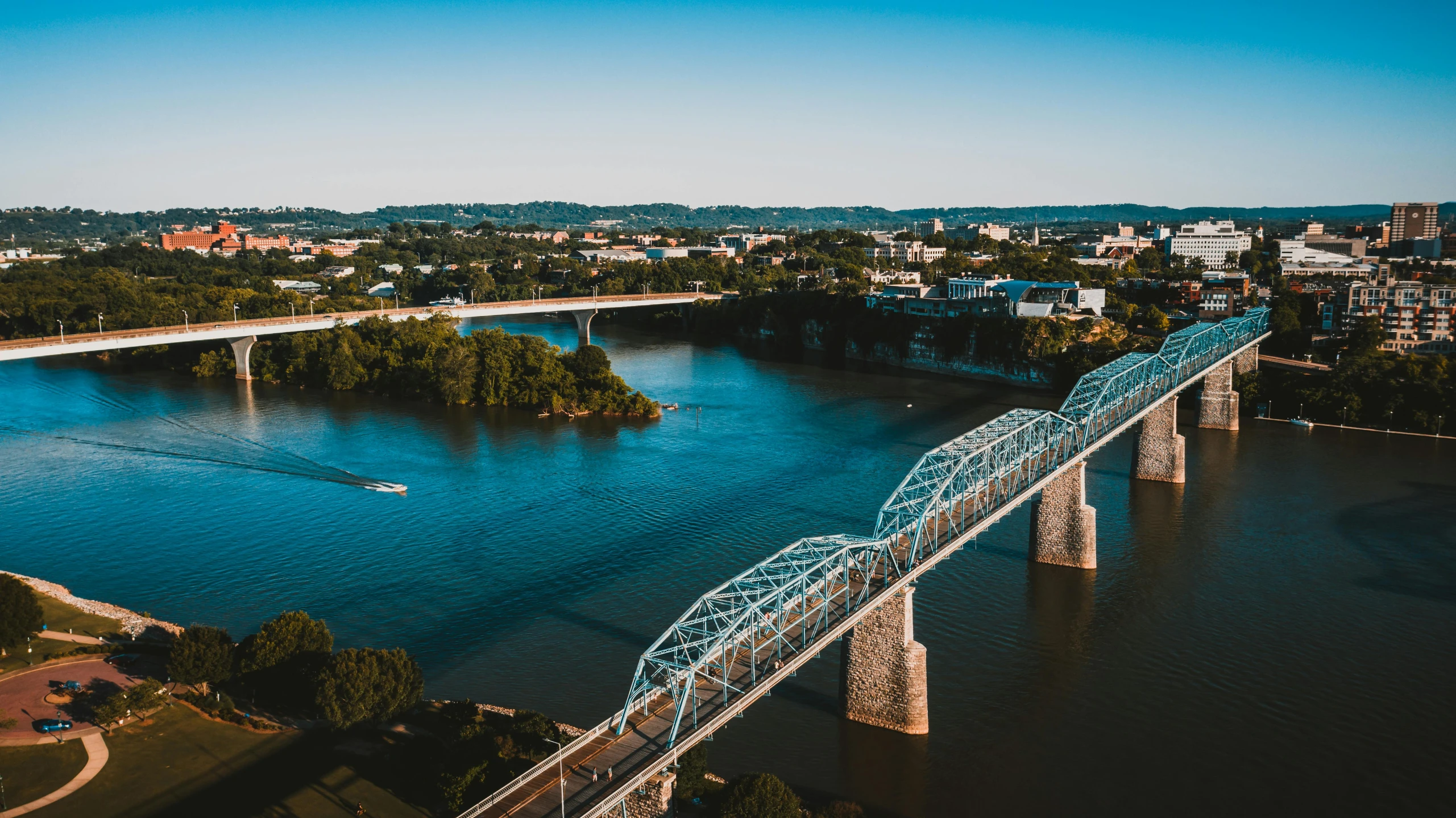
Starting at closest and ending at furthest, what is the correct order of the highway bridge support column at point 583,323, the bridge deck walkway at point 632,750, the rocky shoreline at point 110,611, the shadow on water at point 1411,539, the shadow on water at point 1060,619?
the bridge deck walkway at point 632,750 < the shadow on water at point 1060,619 < the rocky shoreline at point 110,611 < the shadow on water at point 1411,539 < the highway bridge support column at point 583,323

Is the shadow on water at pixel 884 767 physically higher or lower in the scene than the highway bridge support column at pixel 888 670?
lower

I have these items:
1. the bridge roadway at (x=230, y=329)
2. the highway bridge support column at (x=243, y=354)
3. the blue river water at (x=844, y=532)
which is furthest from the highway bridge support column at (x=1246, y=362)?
the highway bridge support column at (x=243, y=354)

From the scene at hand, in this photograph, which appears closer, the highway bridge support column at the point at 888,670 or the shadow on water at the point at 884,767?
the shadow on water at the point at 884,767

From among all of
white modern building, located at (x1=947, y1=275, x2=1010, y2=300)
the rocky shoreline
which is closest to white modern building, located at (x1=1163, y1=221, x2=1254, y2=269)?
white modern building, located at (x1=947, y1=275, x2=1010, y2=300)

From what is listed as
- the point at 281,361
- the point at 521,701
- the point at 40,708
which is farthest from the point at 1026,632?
the point at 281,361

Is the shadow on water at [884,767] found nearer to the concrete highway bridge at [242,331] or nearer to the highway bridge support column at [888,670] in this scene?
the highway bridge support column at [888,670]

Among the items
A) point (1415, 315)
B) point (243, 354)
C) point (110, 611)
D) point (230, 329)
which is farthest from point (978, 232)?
point (110, 611)

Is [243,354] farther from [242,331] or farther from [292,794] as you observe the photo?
[292,794]
